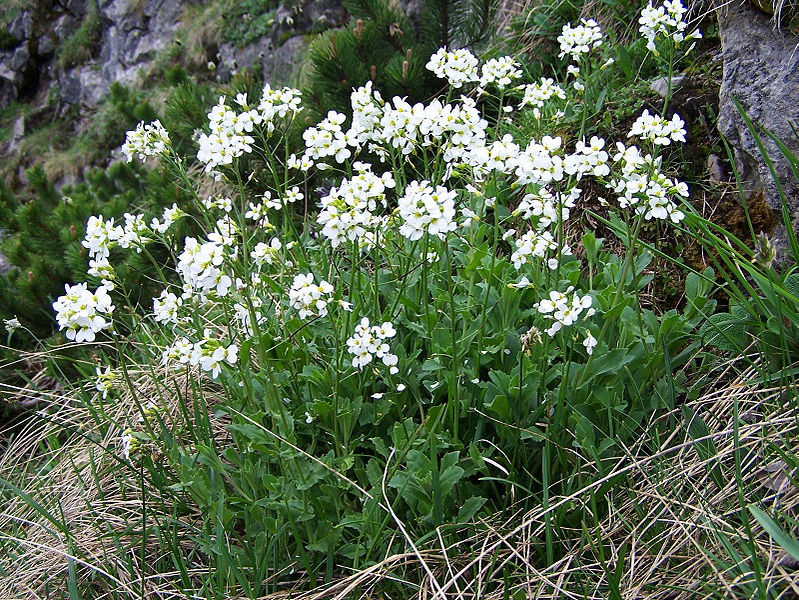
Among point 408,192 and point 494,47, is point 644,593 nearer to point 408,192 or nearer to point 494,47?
point 408,192

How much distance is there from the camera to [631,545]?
1.95m

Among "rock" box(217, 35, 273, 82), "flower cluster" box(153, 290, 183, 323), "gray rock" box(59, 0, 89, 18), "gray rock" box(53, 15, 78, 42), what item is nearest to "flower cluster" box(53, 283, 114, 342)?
"flower cluster" box(153, 290, 183, 323)

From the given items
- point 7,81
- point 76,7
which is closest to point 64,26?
point 76,7

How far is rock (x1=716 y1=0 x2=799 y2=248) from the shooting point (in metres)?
2.65

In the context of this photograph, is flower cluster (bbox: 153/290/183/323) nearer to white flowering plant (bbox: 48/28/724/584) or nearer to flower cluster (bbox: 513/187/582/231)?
white flowering plant (bbox: 48/28/724/584)

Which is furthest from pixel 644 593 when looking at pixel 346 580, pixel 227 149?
pixel 227 149

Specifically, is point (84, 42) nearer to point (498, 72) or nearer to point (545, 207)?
point (498, 72)

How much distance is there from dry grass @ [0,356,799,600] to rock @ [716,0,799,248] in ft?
2.94

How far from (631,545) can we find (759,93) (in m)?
1.87

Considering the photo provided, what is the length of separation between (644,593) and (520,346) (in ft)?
2.79

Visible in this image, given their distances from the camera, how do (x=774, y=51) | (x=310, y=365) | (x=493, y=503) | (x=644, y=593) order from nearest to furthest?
1. (x=644, y=593)
2. (x=493, y=503)
3. (x=310, y=365)
4. (x=774, y=51)

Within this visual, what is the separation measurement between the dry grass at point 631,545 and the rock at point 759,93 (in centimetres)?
90

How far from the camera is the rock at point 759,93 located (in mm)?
2646

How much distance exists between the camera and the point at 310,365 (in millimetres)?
2283
